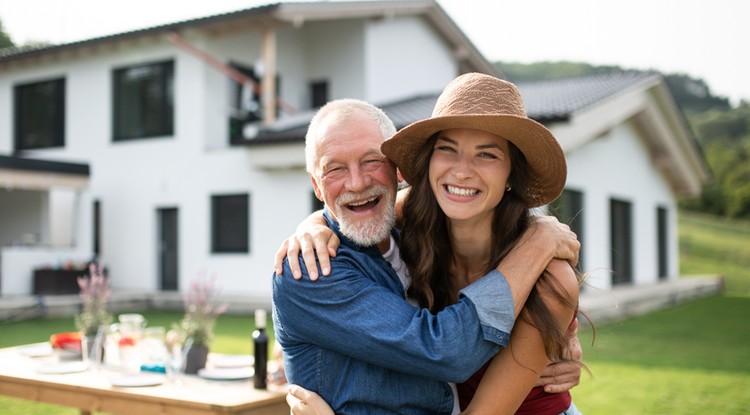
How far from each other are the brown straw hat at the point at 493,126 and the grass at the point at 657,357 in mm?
801

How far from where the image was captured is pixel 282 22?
13359 millimetres

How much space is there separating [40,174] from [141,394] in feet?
40.3

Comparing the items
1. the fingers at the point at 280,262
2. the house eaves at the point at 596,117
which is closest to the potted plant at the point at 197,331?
the fingers at the point at 280,262

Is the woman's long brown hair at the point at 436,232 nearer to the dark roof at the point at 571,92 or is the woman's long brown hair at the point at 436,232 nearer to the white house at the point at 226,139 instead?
the dark roof at the point at 571,92

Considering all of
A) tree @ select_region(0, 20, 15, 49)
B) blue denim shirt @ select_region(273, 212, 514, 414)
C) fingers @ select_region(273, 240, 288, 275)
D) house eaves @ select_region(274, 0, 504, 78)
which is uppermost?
tree @ select_region(0, 20, 15, 49)

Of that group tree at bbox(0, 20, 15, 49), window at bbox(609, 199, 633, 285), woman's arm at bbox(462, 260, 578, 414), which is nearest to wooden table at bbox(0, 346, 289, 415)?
woman's arm at bbox(462, 260, 578, 414)

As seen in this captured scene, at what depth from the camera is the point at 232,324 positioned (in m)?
10.9

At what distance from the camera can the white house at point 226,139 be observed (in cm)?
1330

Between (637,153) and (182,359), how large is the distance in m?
14.1

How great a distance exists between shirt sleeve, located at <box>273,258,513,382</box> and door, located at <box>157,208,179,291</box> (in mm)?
13551

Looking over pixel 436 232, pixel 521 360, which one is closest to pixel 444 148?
A: pixel 436 232

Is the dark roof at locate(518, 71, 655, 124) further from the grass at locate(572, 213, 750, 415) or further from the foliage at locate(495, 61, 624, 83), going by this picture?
the foliage at locate(495, 61, 624, 83)

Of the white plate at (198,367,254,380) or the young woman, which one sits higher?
the young woman

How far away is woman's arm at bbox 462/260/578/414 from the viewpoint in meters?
1.93
